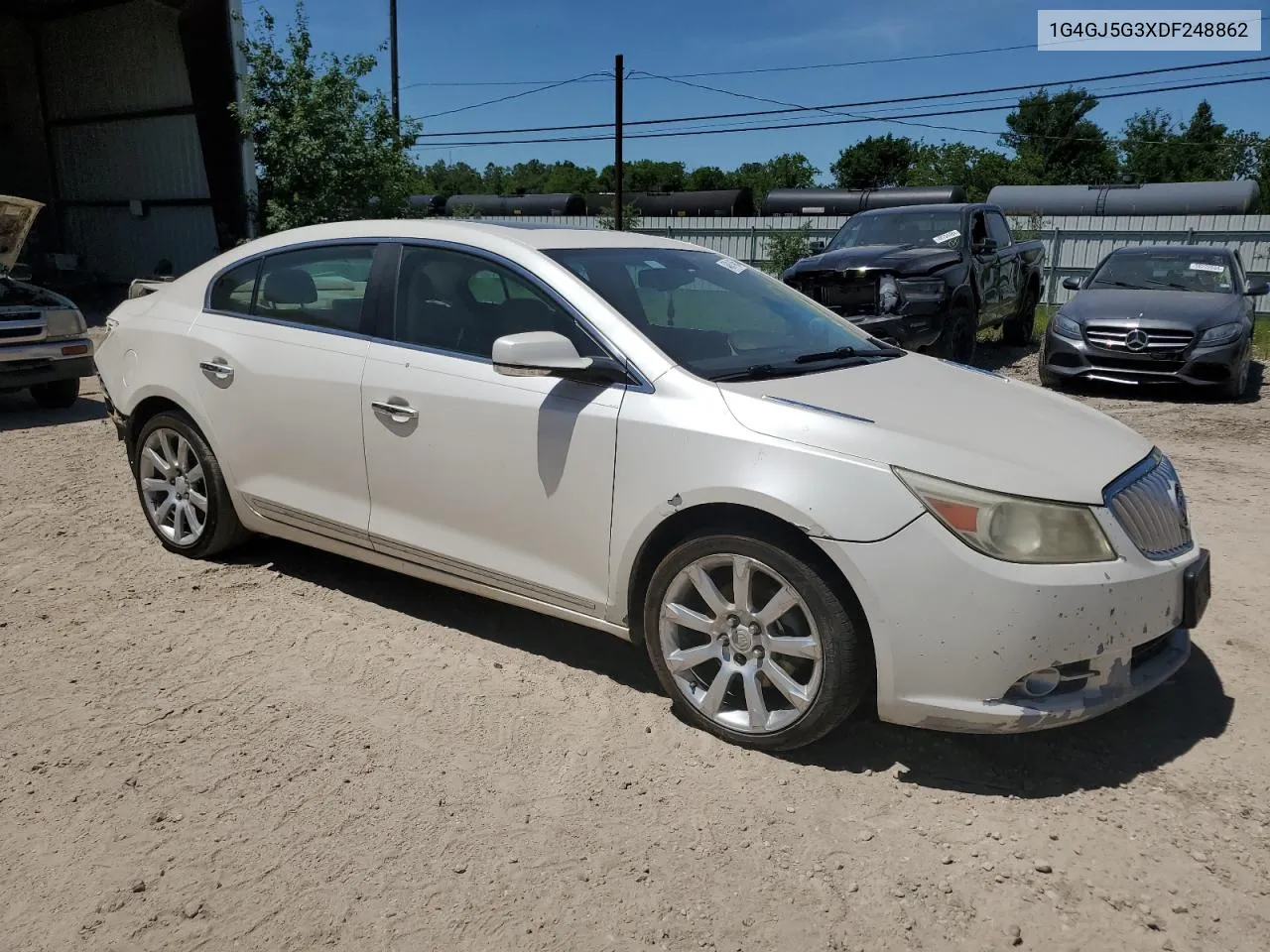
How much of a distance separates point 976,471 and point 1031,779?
1.01m

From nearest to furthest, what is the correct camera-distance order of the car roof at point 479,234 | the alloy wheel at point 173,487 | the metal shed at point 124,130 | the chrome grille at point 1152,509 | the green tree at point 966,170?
the chrome grille at point 1152,509, the car roof at point 479,234, the alloy wheel at point 173,487, the metal shed at point 124,130, the green tree at point 966,170

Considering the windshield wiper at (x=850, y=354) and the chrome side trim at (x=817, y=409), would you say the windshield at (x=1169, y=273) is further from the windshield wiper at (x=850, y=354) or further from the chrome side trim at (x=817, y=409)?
the chrome side trim at (x=817, y=409)

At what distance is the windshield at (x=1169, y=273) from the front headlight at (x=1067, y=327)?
1176 millimetres

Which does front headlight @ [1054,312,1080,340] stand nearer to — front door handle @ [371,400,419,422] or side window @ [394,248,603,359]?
side window @ [394,248,603,359]

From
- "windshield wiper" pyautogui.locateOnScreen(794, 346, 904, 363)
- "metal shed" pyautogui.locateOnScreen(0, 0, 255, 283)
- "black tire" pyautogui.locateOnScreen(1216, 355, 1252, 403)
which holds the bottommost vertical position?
"black tire" pyautogui.locateOnScreen(1216, 355, 1252, 403)

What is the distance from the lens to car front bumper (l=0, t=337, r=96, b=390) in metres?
8.84

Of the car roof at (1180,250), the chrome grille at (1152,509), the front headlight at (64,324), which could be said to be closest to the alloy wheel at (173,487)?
the chrome grille at (1152,509)

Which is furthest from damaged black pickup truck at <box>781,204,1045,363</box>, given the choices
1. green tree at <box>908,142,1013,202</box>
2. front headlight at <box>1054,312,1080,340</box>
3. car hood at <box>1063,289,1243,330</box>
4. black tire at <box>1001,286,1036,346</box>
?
green tree at <box>908,142,1013,202</box>

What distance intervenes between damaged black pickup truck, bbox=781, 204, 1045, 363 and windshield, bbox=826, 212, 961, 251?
0.04ft

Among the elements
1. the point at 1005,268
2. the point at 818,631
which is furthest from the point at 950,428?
the point at 1005,268

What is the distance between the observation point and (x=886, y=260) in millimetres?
10344

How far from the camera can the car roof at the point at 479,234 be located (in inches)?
154

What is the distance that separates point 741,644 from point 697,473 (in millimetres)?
558

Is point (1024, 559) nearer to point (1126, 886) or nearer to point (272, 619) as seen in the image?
point (1126, 886)
